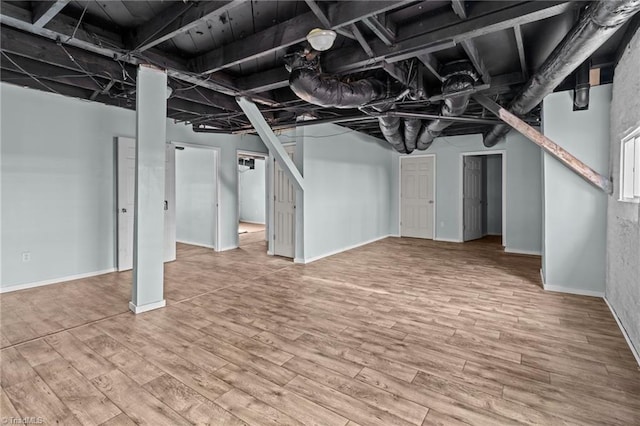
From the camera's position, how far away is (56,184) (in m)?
4.08

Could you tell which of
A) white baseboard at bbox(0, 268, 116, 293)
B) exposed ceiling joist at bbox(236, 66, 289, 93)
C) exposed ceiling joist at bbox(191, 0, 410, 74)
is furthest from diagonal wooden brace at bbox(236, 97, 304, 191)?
white baseboard at bbox(0, 268, 116, 293)

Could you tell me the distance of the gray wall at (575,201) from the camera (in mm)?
3436

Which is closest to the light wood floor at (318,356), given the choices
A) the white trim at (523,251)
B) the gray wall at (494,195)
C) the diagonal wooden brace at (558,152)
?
the diagonal wooden brace at (558,152)

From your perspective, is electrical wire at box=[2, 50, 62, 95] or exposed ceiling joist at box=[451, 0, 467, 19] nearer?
exposed ceiling joist at box=[451, 0, 467, 19]

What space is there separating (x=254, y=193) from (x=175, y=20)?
9.43m

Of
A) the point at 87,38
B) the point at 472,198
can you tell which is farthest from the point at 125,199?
the point at 472,198

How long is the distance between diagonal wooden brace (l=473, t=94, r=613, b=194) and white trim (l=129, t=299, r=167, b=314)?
14.2ft

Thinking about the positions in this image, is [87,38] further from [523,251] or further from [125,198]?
[523,251]

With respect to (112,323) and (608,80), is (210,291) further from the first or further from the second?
(608,80)

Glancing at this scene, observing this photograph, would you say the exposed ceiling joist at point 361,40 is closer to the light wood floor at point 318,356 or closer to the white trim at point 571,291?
the light wood floor at point 318,356

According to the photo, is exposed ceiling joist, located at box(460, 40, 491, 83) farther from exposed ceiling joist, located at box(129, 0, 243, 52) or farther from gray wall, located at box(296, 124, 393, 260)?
gray wall, located at box(296, 124, 393, 260)

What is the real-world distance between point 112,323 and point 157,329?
50cm

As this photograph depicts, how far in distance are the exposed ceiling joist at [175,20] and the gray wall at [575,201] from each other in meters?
3.77

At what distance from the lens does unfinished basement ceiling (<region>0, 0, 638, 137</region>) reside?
2238 mm
